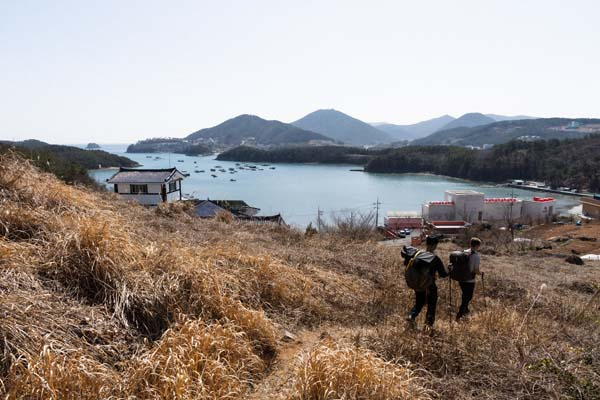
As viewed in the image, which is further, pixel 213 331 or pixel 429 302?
pixel 429 302

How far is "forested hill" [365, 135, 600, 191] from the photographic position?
199 feet

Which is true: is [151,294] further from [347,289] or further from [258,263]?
[347,289]

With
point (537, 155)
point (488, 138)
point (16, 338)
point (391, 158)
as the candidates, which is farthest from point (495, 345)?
point (488, 138)

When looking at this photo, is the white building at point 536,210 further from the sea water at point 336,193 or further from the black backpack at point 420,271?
the black backpack at point 420,271

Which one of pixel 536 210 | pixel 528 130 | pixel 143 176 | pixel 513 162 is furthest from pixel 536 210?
pixel 528 130

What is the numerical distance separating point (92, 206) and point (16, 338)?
2.71 m

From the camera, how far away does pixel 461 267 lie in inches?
158

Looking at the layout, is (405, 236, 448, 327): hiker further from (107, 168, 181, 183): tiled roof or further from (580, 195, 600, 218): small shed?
(580, 195, 600, 218): small shed

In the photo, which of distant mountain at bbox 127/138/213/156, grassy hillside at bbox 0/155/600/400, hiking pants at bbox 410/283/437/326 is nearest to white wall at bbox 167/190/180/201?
grassy hillside at bbox 0/155/600/400

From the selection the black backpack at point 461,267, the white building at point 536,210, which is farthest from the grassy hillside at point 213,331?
the white building at point 536,210

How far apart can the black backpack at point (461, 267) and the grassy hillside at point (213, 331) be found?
40 cm

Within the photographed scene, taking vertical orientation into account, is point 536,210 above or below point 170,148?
below

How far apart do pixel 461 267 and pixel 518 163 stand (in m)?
76.5

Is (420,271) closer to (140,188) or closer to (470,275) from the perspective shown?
(470,275)
